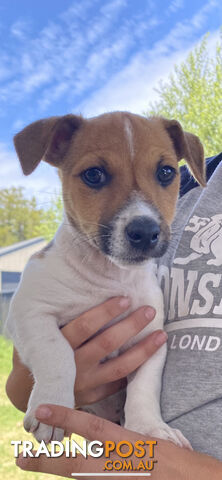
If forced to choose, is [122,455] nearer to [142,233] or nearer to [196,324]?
[196,324]

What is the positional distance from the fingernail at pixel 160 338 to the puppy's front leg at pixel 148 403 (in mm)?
40

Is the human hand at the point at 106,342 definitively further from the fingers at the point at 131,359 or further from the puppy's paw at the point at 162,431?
the puppy's paw at the point at 162,431

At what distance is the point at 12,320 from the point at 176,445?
756mm

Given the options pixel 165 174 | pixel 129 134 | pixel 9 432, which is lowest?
pixel 9 432

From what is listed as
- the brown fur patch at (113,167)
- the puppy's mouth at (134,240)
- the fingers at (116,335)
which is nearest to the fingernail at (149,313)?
the fingers at (116,335)

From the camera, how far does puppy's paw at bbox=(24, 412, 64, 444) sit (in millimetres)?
1562

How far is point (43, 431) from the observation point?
1.57 meters

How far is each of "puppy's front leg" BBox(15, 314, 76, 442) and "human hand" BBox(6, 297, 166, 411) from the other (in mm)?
103

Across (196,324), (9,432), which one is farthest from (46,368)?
(9,432)

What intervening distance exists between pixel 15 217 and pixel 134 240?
2276cm

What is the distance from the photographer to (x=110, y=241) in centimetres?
168

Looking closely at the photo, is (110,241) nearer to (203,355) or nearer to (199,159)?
(203,355)

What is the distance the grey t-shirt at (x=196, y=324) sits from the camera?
5.35 ft

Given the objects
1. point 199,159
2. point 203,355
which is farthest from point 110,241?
point 199,159
